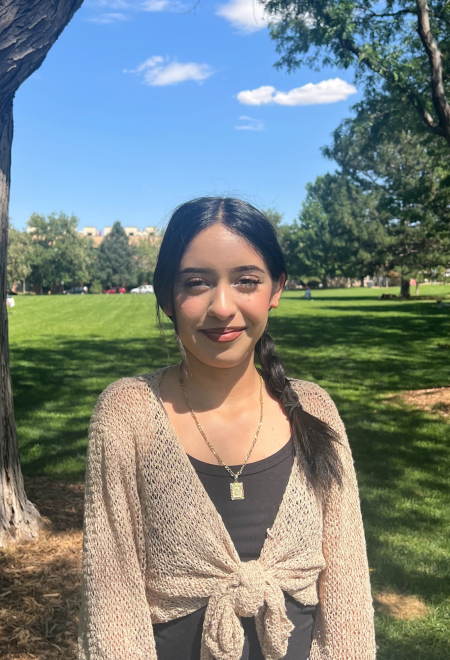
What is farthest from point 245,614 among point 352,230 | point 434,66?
point 352,230

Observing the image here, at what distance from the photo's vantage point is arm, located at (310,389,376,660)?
62.4 inches

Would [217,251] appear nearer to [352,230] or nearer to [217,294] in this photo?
[217,294]

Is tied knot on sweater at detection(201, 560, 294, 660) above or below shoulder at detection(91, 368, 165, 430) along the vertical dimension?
below

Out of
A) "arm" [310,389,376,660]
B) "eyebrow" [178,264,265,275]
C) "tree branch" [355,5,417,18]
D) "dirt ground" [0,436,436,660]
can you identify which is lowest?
"dirt ground" [0,436,436,660]

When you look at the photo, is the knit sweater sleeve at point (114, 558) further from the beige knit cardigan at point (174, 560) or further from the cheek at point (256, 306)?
the cheek at point (256, 306)

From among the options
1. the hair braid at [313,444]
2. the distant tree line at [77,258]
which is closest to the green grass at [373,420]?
the hair braid at [313,444]

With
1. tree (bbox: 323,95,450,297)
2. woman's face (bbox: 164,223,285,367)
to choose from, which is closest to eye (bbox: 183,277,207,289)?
woman's face (bbox: 164,223,285,367)

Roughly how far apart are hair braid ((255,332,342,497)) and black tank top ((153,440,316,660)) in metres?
0.08

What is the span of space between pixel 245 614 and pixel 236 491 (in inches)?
11.7

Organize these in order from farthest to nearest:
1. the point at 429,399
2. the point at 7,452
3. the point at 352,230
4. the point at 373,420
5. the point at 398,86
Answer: the point at 352,230
the point at 398,86
the point at 429,399
the point at 373,420
the point at 7,452

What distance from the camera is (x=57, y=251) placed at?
75.7 meters

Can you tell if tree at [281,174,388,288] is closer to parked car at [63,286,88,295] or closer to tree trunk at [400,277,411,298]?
tree trunk at [400,277,411,298]

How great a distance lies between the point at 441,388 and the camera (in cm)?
923

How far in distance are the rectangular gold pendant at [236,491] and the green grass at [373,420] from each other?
1261 mm
